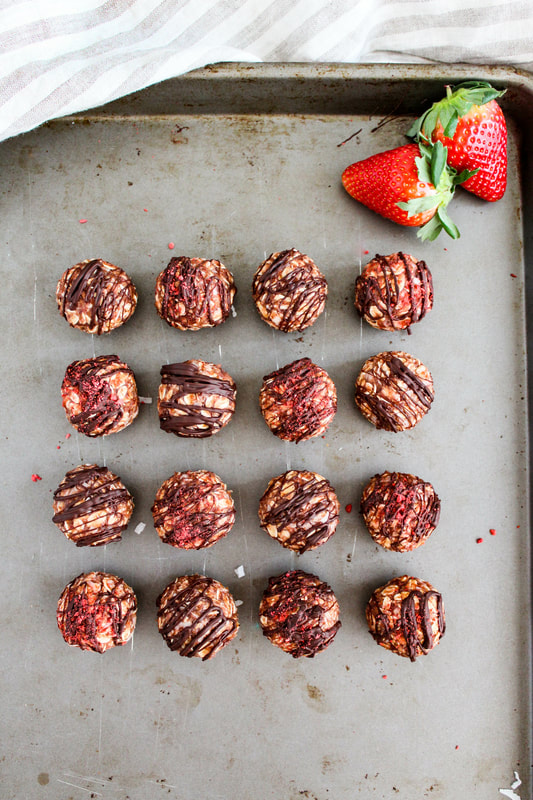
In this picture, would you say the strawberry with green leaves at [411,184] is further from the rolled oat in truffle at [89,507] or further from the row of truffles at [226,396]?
the rolled oat in truffle at [89,507]

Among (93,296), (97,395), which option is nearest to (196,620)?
(97,395)

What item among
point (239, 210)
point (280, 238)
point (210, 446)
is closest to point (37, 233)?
point (239, 210)

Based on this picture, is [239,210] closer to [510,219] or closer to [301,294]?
[301,294]

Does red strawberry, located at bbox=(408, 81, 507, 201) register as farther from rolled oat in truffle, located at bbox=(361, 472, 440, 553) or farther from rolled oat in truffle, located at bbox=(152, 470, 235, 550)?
rolled oat in truffle, located at bbox=(152, 470, 235, 550)

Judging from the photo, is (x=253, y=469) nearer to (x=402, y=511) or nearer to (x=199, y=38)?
(x=402, y=511)

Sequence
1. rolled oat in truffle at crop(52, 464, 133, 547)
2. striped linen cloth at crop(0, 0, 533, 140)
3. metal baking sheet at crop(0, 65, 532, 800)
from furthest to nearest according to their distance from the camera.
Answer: metal baking sheet at crop(0, 65, 532, 800) < rolled oat in truffle at crop(52, 464, 133, 547) < striped linen cloth at crop(0, 0, 533, 140)

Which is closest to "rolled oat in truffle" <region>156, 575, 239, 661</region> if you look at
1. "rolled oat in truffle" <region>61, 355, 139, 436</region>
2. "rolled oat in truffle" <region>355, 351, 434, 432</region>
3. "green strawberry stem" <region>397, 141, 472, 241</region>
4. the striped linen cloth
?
"rolled oat in truffle" <region>61, 355, 139, 436</region>

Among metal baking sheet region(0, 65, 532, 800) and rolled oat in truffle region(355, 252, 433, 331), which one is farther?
metal baking sheet region(0, 65, 532, 800)
